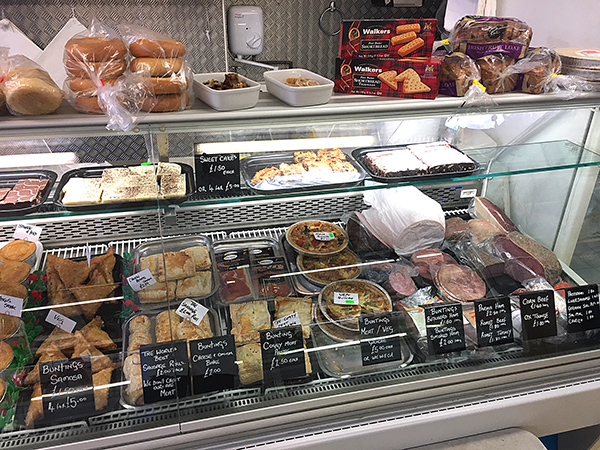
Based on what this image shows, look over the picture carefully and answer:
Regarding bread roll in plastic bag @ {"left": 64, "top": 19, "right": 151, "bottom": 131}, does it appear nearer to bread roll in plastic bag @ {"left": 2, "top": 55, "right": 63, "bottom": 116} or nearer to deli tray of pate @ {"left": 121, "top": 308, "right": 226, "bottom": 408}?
bread roll in plastic bag @ {"left": 2, "top": 55, "right": 63, "bottom": 116}

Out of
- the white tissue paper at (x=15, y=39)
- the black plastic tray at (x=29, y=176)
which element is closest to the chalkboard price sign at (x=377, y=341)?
the black plastic tray at (x=29, y=176)

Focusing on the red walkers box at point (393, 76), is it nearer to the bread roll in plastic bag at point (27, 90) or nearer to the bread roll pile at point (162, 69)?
the bread roll pile at point (162, 69)

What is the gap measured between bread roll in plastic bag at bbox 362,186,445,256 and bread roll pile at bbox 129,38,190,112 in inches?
44.9

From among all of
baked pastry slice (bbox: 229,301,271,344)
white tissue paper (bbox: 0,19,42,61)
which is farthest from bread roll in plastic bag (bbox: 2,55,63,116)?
white tissue paper (bbox: 0,19,42,61)

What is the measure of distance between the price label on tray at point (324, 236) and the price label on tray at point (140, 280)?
82 cm

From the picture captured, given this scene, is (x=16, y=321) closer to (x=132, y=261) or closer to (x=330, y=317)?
(x=132, y=261)

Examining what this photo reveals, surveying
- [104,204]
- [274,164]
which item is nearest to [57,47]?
[104,204]

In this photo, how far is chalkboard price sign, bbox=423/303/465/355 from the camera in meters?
1.78

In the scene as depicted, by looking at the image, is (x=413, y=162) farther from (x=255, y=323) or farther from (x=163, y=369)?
(x=163, y=369)

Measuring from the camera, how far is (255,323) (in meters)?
1.89

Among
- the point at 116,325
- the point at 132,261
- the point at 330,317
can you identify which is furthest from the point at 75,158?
the point at 330,317

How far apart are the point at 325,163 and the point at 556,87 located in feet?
3.47

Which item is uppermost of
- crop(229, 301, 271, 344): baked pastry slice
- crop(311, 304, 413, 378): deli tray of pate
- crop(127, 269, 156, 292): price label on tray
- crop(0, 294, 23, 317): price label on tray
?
crop(0, 294, 23, 317): price label on tray

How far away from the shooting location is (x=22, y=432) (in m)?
1.53
